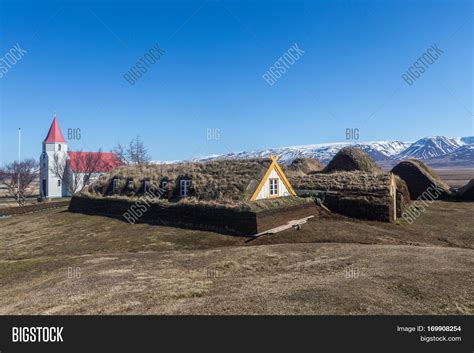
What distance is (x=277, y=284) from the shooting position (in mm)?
9469

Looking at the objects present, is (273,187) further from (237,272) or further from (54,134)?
(54,134)

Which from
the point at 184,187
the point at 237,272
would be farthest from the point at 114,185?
the point at 237,272

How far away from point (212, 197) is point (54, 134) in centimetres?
5856

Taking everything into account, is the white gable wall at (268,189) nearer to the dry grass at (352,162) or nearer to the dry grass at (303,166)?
the dry grass at (352,162)

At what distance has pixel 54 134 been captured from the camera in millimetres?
64625

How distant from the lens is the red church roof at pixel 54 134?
210ft

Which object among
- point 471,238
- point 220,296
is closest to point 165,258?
point 220,296

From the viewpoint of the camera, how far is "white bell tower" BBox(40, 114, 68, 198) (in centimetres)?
6372

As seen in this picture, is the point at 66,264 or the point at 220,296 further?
the point at 66,264

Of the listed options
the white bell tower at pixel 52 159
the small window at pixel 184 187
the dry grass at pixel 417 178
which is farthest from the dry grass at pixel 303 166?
the white bell tower at pixel 52 159

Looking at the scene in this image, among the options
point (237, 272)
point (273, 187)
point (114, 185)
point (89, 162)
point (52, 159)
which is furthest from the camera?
point (89, 162)

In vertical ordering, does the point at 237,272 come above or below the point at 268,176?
below
